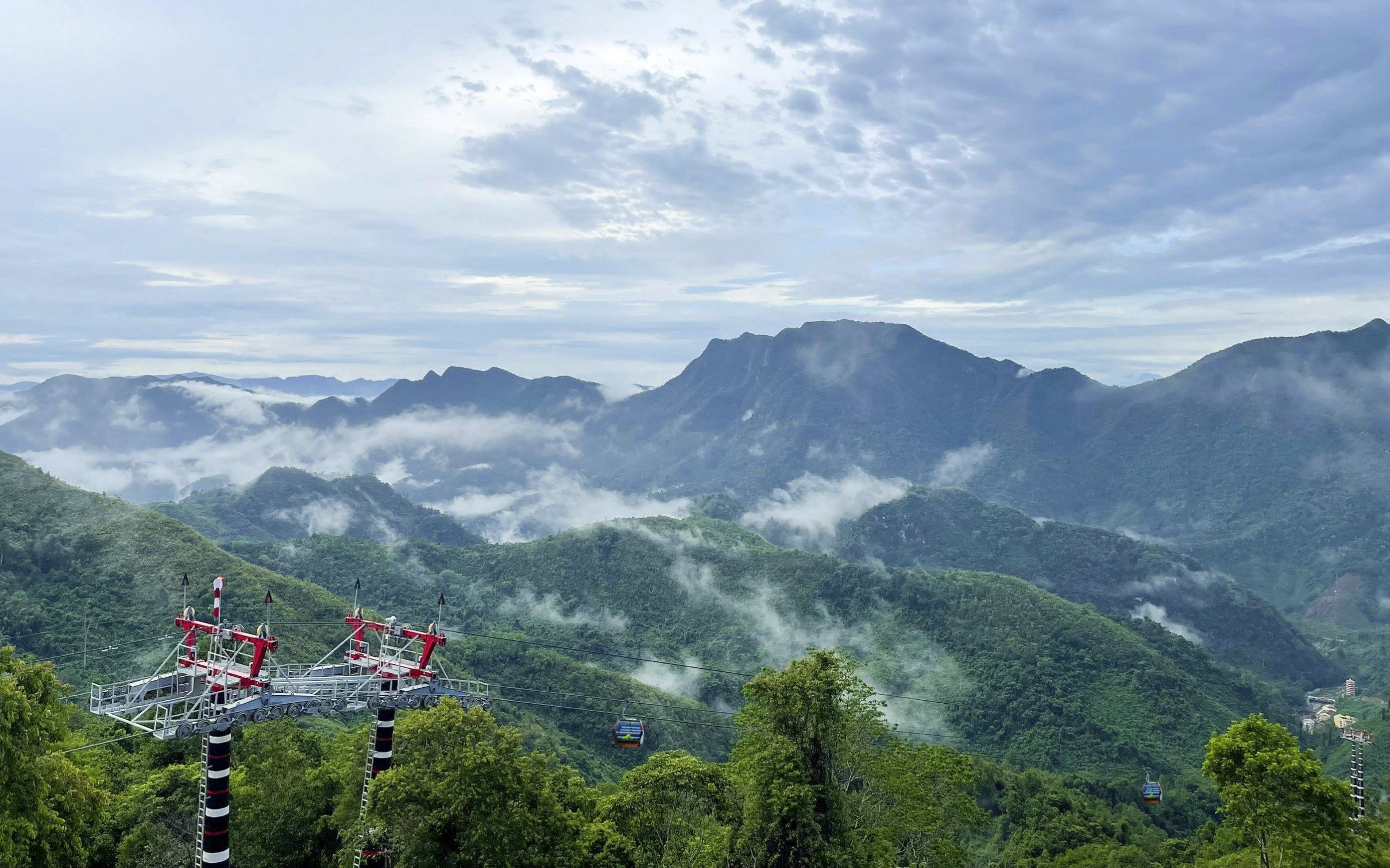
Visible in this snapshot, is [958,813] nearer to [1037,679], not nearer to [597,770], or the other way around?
[597,770]

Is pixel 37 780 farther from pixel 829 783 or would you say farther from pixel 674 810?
pixel 829 783

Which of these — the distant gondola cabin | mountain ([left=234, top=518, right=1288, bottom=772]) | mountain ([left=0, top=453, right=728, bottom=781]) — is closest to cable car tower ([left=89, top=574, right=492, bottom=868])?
the distant gondola cabin

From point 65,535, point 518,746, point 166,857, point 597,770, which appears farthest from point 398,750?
point 65,535

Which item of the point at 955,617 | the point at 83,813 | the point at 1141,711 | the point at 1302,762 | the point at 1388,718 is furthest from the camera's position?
the point at 955,617

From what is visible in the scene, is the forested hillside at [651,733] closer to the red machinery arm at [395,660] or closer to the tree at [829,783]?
the tree at [829,783]

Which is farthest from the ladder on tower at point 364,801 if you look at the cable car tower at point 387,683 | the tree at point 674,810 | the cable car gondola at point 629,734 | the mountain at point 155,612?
the mountain at point 155,612

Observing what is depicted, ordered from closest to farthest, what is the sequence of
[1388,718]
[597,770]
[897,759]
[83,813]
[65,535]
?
1. [83,813]
2. [897,759]
3. [597,770]
4. [65,535]
5. [1388,718]
